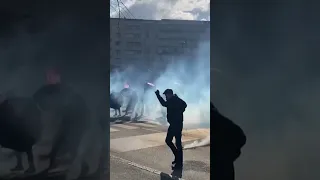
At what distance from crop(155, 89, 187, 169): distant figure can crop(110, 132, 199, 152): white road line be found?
0.14ft

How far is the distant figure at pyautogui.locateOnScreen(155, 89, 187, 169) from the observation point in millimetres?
2160

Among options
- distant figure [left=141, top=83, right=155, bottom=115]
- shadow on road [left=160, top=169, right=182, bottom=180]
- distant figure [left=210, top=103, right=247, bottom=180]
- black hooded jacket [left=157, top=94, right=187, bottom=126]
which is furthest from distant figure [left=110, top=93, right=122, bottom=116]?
distant figure [left=210, top=103, right=247, bottom=180]

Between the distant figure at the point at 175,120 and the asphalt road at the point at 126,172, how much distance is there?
0.18 m

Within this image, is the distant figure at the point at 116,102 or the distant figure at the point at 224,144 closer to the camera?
the distant figure at the point at 224,144

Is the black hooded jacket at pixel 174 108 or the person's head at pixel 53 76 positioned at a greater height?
the person's head at pixel 53 76

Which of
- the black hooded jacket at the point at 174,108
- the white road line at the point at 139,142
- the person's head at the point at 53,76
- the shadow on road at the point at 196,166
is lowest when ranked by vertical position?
the shadow on road at the point at 196,166

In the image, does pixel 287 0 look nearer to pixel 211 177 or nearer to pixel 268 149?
pixel 268 149

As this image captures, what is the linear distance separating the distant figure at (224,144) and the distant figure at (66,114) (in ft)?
2.74

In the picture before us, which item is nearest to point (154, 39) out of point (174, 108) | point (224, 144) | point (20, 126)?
point (174, 108)

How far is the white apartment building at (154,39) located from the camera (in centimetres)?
214

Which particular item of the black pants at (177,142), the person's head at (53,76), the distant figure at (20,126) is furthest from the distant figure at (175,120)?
the distant figure at (20,126)

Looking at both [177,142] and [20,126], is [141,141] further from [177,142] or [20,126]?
[20,126]

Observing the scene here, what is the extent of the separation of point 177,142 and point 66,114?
740 mm

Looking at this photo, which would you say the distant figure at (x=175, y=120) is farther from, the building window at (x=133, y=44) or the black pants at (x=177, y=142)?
the building window at (x=133, y=44)
